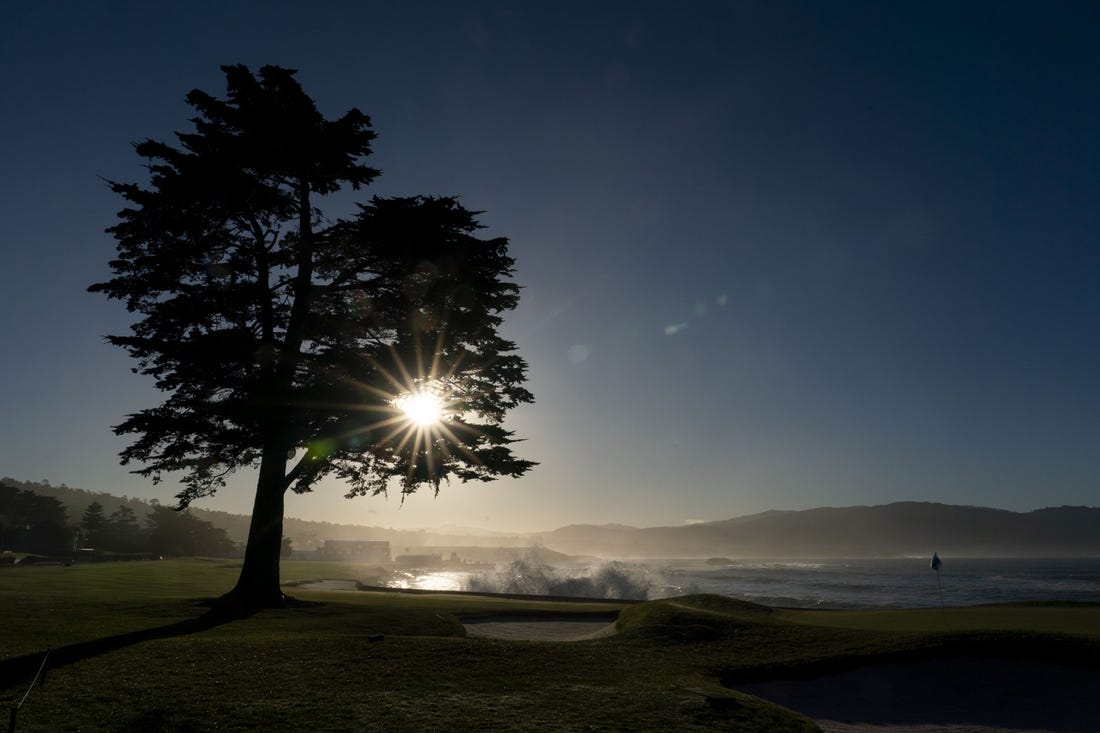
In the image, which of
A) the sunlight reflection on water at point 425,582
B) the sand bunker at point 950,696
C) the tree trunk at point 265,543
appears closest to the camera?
the sand bunker at point 950,696

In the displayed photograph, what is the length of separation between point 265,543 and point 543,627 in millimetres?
9800

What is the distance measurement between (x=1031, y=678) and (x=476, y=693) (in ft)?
35.5

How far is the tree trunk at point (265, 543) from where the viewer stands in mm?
19766

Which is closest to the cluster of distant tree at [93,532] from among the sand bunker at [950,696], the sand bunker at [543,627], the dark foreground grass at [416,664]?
the sand bunker at [543,627]

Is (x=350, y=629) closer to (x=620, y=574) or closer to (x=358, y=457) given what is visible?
(x=358, y=457)

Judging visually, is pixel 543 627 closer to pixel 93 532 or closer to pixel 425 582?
pixel 425 582

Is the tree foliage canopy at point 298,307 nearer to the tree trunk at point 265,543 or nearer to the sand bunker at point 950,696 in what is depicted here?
the tree trunk at point 265,543

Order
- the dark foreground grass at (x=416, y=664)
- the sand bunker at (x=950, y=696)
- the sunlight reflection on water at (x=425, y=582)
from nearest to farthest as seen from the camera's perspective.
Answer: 1. the dark foreground grass at (x=416, y=664)
2. the sand bunker at (x=950, y=696)
3. the sunlight reflection on water at (x=425, y=582)

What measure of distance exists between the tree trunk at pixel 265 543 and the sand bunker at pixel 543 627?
6832 millimetres

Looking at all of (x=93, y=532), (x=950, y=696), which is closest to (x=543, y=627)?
(x=950, y=696)

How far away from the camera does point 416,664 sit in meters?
10.7

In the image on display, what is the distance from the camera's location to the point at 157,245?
19.0 meters

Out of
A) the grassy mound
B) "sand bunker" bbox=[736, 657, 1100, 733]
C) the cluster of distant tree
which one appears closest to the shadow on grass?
the grassy mound

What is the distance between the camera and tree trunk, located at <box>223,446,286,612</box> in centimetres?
1977
